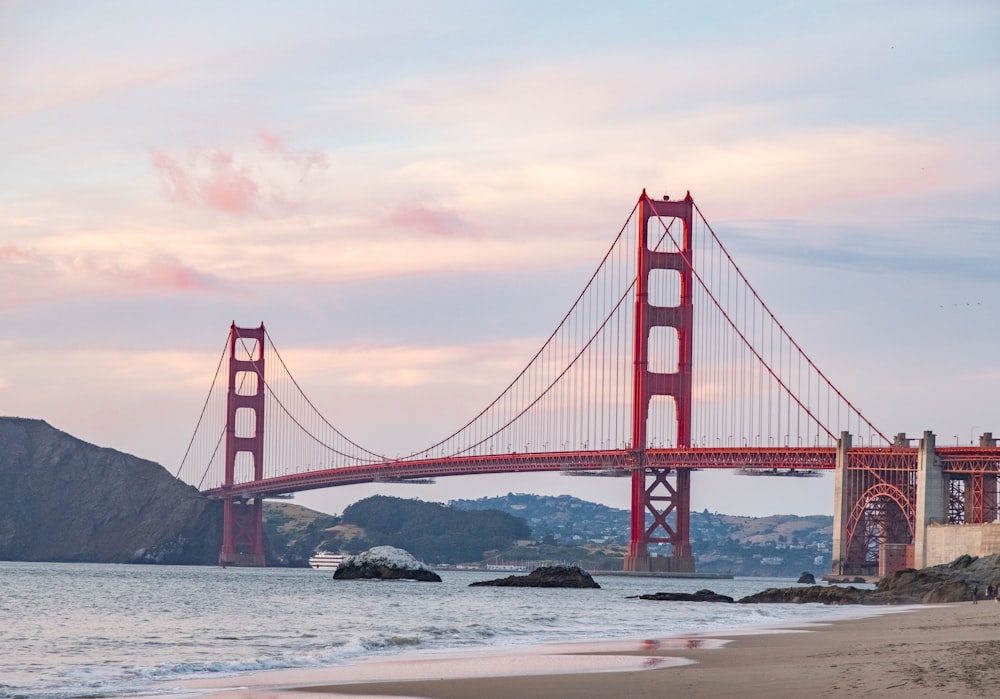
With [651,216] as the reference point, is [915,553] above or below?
below

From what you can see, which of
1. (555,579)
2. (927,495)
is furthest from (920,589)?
(555,579)

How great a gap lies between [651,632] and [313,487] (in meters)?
77.8

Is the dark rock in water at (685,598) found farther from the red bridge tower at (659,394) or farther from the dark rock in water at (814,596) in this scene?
the red bridge tower at (659,394)

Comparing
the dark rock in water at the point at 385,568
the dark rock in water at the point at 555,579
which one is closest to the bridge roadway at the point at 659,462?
the dark rock in water at the point at 385,568

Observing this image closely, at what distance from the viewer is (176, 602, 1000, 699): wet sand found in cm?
2058

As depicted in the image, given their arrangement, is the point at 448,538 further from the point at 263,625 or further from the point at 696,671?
the point at 696,671

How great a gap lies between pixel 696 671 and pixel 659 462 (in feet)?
233

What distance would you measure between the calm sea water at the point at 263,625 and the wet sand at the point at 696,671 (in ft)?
7.46

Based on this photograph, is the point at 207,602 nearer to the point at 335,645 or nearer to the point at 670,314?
the point at 335,645

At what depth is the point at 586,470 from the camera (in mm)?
97562

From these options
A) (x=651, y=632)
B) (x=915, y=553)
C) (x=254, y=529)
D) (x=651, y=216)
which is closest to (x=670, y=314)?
(x=651, y=216)

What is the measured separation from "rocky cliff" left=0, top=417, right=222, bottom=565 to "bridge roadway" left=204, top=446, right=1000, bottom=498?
41301 mm

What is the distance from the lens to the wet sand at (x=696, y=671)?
67.5ft

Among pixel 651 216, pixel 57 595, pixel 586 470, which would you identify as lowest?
pixel 57 595
